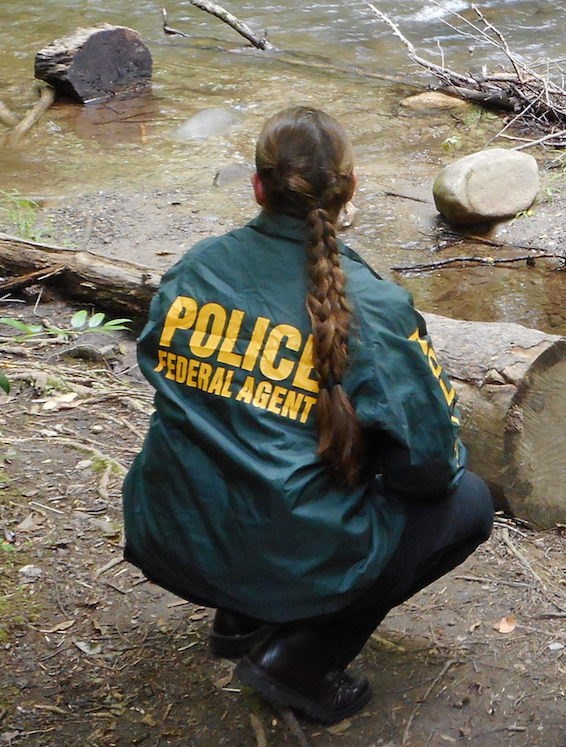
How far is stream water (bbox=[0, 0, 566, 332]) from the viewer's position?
22.4 ft

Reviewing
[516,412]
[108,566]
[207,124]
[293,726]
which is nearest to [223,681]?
[293,726]

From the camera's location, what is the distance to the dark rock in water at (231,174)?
774cm

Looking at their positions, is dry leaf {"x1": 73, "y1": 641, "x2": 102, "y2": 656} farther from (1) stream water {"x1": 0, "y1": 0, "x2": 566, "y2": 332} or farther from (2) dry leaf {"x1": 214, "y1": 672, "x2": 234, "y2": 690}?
(1) stream water {"x1": 0, "y1": 0, "x2": 566, "y2": 332}

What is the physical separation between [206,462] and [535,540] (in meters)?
1.78

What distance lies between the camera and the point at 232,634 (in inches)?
103

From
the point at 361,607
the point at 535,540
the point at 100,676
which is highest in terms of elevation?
the point at 361,607

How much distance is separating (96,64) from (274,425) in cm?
A: 850

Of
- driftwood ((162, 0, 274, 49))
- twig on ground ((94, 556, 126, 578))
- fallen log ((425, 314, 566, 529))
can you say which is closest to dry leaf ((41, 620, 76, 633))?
twig on ground ((94, 556, 126, 578))

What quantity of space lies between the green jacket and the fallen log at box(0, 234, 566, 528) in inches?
49.2

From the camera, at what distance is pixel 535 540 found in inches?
139

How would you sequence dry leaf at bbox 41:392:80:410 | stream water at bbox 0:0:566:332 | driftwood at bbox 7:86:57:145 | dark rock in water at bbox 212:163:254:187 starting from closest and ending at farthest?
dry leaf at bbox 41:392:80:410, stream water at bbox 0:0:566:332, dark rock in water at bbox 212:163:254:187, driftwood at bbox 7:86:57:145

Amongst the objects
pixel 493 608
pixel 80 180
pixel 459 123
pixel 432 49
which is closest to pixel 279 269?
pixel 493 608

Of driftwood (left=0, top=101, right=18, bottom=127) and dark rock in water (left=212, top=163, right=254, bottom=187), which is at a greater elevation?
dark rock in water (left=212, top=163, right=254, bottom=187)

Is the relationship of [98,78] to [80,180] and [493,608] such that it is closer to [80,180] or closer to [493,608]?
[80,180]
